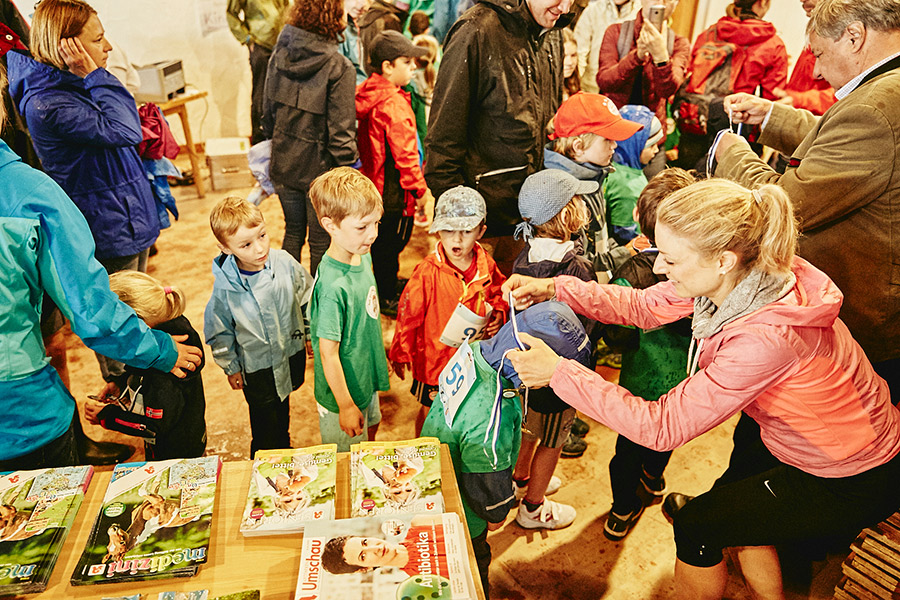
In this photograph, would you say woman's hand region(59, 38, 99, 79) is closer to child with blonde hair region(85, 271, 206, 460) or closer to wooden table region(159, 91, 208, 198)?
child with blonde hair region(85, 271, 206, 460)

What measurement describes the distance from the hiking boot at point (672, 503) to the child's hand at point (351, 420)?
4.30 ft

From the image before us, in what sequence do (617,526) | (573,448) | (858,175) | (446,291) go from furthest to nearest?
(573,448) → (617,526) → (446,291) → (858,175)

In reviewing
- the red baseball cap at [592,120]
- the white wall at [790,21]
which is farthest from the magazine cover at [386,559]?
the white wall at [790,21]

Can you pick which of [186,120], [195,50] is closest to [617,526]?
[186,120]

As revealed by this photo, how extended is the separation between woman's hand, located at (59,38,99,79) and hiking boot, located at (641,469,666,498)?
2753mm

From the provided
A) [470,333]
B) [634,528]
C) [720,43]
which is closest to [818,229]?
[470,333]

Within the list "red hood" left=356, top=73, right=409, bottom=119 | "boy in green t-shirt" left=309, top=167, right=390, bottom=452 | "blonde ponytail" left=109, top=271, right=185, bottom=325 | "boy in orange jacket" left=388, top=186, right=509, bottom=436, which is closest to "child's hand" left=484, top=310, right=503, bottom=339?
"boy in orange jacket" left=388, top=186, right=509, bottom=436

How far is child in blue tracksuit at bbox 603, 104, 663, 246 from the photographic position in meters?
2.96

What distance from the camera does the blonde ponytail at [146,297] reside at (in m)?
1.97

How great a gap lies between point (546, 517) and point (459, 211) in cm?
124

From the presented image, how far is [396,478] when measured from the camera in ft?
5.12

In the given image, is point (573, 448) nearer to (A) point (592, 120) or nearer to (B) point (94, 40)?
(A) point (592, 120)

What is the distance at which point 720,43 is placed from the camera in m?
3.99

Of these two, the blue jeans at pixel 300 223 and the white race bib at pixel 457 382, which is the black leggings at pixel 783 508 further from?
the blue jeans at pixel 300 223
